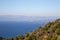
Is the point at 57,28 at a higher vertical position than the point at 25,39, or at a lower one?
higher

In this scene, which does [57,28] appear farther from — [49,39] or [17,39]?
[17,39]

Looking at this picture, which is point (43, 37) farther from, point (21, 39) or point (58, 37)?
point (21, 39)

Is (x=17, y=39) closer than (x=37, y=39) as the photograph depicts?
No

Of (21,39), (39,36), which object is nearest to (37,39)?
(39,36)

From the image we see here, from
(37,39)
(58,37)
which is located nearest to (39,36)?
(37,39)

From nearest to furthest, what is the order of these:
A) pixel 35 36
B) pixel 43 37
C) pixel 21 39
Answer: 1. pixel 43 37
2. pixel 35 36
3. pixel 21 39

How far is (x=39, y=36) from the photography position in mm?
25016

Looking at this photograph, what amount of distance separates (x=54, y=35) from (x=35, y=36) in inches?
150

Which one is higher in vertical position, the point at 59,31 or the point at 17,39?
the point at 59,31

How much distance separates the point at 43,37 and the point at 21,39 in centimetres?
556

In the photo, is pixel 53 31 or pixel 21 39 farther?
pixel 21 39

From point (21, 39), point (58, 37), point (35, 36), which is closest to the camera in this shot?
point (58, 37)

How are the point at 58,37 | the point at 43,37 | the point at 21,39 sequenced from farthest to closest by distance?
the point at 21,39, the point at 43,37, the point at 58,37

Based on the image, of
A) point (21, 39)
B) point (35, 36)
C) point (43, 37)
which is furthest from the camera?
point (21, 39)
